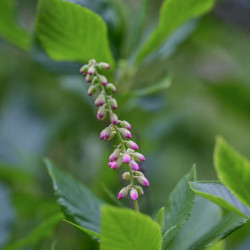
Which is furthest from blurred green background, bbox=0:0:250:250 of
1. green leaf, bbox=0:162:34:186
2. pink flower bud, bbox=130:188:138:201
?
pink flower bud, bbox=130:188:138:201

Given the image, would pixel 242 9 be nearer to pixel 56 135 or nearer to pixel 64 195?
pixel 56 135

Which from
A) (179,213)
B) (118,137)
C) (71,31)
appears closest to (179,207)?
(179,213)

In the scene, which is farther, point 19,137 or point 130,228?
point 19,137

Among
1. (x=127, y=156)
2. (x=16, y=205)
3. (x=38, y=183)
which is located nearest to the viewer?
(x=127, y=156)

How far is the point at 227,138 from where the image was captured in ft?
8.44

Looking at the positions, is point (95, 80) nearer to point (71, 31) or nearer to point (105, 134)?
point (105, 134)

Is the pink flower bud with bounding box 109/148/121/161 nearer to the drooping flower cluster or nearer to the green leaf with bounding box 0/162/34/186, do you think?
the drooping flower cluster

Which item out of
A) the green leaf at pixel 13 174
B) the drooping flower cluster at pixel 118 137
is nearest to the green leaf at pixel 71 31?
the drooping flower cluster at pixel 118 137

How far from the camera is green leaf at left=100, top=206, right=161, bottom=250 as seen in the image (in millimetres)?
758

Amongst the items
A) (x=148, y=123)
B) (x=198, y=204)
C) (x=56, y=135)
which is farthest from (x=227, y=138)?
(x=198, y=204)

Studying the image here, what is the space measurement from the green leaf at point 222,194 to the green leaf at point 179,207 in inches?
3.6

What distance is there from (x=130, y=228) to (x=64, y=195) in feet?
1.15

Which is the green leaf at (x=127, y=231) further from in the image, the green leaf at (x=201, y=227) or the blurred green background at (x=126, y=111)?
the blurred green background at (x=126, y=111)

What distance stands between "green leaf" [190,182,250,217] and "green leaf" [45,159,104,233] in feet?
0.94
